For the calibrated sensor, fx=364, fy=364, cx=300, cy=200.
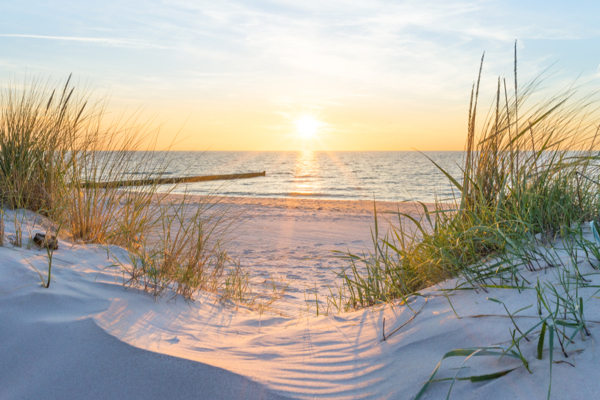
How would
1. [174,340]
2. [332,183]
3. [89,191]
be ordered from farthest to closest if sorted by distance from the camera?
1. [332,183]
2. [89,191]
3. [174,340]

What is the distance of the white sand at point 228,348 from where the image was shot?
46.7 inches

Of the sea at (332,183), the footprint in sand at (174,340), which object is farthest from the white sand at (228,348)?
the sea at (332,183)

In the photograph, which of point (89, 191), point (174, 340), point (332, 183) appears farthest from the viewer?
point (332, 183)

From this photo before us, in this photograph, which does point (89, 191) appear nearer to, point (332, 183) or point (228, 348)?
point (228, 348)

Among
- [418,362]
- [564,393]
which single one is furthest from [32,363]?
[564,393]

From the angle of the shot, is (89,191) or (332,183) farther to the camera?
(332,183)

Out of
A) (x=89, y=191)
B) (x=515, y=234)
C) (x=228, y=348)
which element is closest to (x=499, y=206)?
(x=515, y=234)

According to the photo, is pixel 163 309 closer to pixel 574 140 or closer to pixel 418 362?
pixel 418 362

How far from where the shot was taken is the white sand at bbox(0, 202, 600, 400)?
1.19m

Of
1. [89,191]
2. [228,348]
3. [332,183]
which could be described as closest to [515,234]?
[228,348]

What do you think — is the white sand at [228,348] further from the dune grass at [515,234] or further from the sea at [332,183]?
the sea at [332,183]

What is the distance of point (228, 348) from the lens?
1.62 m

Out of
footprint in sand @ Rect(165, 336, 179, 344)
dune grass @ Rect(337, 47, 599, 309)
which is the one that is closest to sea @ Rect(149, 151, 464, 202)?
dune grass @ Rect(337, 47, 599, 309)

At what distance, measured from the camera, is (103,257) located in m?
2.45
